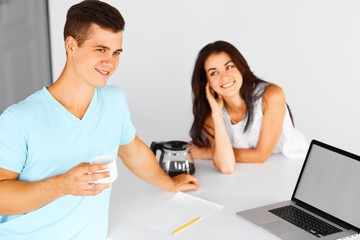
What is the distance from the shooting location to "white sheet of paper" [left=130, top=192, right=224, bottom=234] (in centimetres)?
154

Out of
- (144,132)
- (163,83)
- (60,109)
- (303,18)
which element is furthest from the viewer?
(163,83)

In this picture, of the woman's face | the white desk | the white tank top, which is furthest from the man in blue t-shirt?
the white tank top

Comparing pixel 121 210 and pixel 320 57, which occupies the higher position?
pixel 320 57

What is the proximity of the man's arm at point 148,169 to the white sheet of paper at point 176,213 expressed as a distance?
0.06 m

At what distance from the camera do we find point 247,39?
414 cm

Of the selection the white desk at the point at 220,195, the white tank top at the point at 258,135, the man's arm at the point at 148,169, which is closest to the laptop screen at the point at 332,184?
the white desk at the point at 220,195

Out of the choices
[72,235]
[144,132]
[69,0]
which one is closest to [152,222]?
[72,235]

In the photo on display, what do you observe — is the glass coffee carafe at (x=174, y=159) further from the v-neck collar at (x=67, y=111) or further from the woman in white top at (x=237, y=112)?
the v-neck collar at (x=67, y=111)

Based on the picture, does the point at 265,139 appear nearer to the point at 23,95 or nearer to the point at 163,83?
the point at 163,83

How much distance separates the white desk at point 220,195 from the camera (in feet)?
4.89

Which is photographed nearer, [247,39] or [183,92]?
[247,39]

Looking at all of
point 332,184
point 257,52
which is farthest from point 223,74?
point 257,52

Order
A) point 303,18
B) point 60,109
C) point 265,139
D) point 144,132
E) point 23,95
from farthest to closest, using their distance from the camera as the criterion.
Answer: point 23,95
point 303,18
point 144,132
point 265,139
point 60,109

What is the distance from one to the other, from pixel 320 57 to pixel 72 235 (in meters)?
3.20
